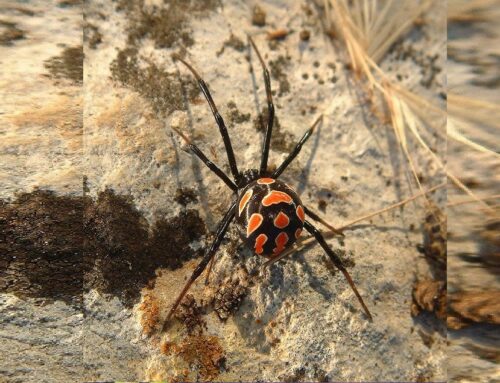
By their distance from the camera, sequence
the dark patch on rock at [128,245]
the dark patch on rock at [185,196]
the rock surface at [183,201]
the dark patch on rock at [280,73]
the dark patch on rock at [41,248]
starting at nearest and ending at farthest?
the dark patch on rock at [41,248], the rock surface at [183,201], the dark patch on rock at [128,245], the dark patch on rock at [185,196], the dark patch on rock at [280,73]

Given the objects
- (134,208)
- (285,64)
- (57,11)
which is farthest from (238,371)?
(57,11)

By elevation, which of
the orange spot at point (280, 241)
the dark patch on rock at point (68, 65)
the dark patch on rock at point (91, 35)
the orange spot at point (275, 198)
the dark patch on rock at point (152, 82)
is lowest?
the orange spot at point (280, 241)

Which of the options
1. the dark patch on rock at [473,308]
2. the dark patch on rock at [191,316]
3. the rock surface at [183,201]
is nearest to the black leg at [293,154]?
the rock surface at [183,201]

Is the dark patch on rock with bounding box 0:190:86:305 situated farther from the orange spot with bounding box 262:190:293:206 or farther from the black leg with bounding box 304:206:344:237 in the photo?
the black leg with bounding box 304:206:344:237

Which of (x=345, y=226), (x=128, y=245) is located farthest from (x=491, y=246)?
(x=128, y=245)

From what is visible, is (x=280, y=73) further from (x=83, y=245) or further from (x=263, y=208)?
(x=83, y=245)

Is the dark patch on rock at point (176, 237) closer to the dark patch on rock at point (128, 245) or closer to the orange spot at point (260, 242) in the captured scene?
the dark patch on rock at point (128, 245)
